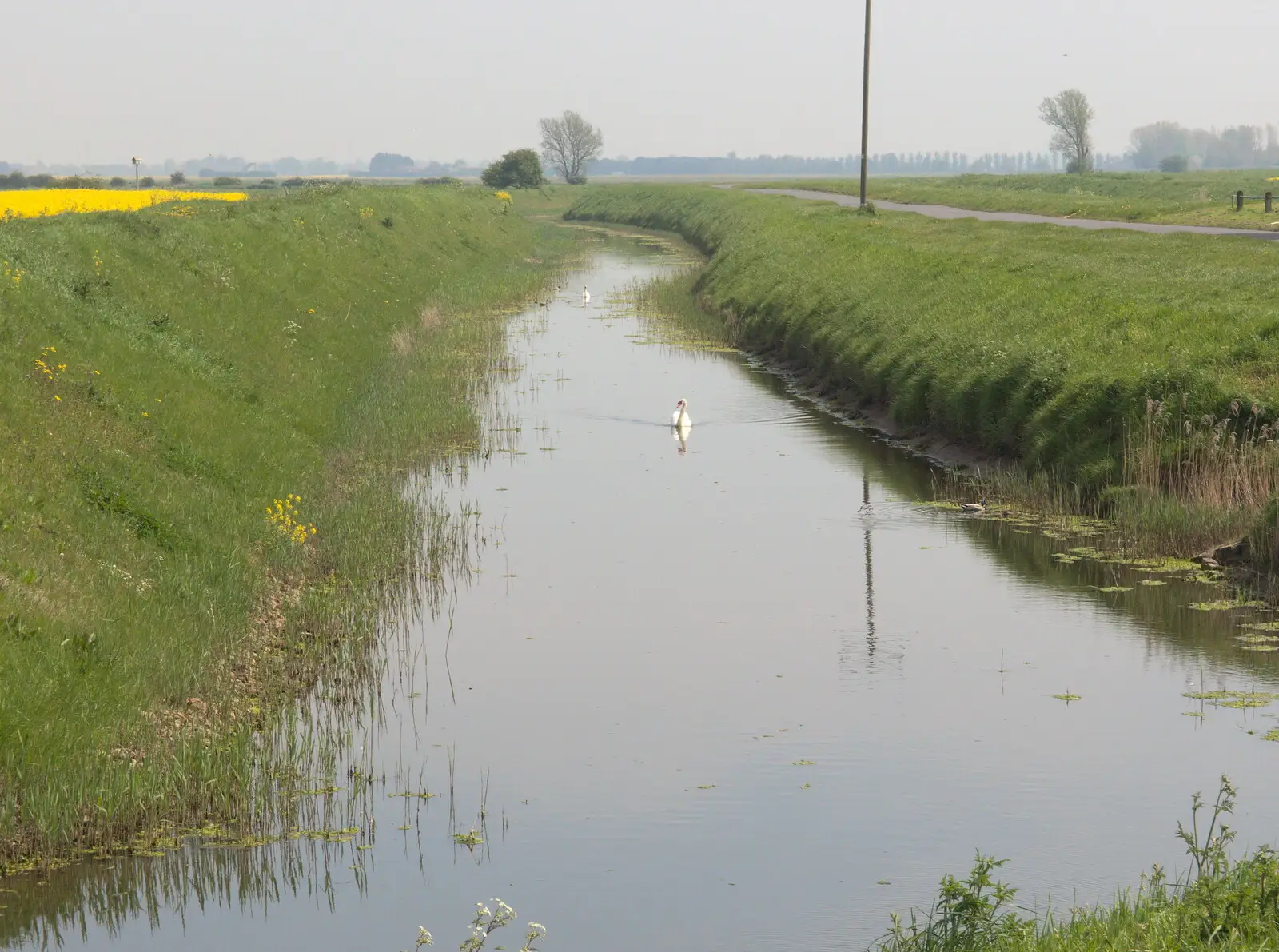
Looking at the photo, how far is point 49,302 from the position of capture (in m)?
20.8

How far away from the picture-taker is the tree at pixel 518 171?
15375 cm

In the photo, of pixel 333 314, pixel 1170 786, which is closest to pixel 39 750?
pixel 1170 786

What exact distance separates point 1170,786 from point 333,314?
26726 mm

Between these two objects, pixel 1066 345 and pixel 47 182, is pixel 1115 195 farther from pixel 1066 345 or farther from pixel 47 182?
pixel 1066 345

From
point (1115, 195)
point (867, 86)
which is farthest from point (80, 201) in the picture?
point (1115, 195)

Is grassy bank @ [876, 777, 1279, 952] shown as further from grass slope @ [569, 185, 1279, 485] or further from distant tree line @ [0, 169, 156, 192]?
distant tree line @ [0, 169, 156, 192]

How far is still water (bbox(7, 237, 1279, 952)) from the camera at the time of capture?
10008mm

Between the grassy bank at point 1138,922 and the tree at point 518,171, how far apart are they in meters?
148

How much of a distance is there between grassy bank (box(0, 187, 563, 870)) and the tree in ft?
393

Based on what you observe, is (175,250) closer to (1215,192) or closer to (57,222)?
(57,222)

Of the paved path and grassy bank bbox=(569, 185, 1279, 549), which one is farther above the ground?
the paved path

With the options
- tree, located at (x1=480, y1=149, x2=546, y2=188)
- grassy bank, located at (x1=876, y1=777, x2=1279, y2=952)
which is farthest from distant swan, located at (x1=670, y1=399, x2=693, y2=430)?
tree, located at (x1=480, y1=149, x2=546, y2=188)

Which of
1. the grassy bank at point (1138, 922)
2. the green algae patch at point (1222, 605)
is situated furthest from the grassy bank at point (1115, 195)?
the grassy bank at point (1138, 922)

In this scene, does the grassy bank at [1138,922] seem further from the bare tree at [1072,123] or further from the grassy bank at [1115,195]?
the bare tree at [1072,123]
